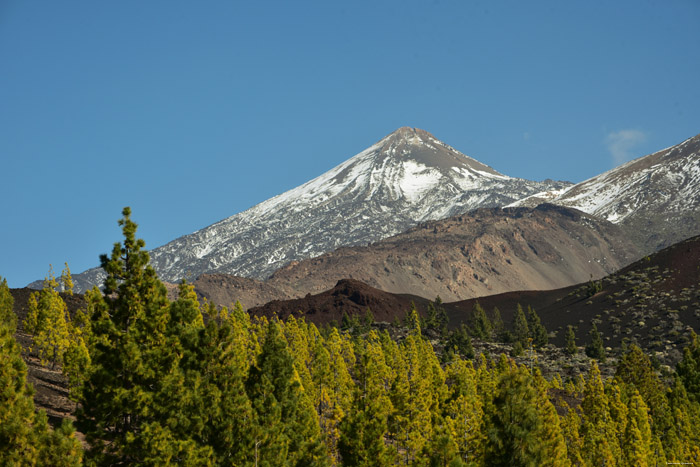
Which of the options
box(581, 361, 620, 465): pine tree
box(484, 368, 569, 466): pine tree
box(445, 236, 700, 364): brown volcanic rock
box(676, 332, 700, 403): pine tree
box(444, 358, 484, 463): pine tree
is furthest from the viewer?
box(445, 236, 700, 364): brown volcanic rock

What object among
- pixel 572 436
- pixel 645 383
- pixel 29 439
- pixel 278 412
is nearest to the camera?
pixel 29 439

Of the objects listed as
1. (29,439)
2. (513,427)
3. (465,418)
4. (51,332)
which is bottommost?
(465,418)

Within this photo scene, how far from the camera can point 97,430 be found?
95.3 ft

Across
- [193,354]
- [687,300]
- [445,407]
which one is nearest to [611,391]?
[445,407]

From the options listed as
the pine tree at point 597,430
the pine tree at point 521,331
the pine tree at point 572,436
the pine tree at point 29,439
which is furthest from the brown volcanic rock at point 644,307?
the pine tree at point 29,439

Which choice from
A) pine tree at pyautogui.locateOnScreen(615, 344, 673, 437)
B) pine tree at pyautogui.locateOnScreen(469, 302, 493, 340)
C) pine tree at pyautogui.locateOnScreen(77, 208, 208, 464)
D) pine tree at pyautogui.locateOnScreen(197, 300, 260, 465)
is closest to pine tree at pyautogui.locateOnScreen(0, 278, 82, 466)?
pine tree at pyautogui.locateOnScreen(77, 208, 208, 464)

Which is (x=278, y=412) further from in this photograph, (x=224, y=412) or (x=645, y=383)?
(x=645, y=383)

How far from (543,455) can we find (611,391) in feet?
99.4

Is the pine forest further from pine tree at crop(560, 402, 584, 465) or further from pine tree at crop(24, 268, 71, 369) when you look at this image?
pine tree at crop(24, 268, 71, 369)

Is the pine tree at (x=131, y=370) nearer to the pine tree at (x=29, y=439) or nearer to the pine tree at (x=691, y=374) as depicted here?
the pine tree at (x=29, y=439)

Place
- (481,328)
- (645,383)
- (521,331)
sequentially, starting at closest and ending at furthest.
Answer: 1. (645,383)
2. (521,331)
3. (481,328)

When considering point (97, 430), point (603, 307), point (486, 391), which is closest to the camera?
point (97, 430)

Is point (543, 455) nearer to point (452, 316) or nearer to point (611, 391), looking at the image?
point (611, 391)

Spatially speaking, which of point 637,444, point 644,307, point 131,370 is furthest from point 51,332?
point 644,307
